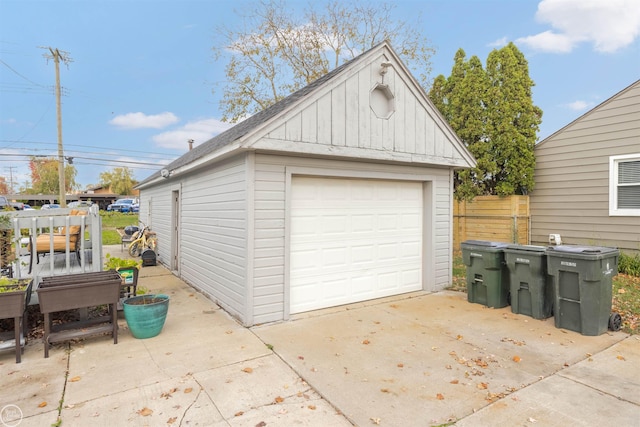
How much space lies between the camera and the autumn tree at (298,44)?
51.0 ft

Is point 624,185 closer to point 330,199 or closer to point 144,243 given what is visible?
point 330,199

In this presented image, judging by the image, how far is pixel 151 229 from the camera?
476 inches

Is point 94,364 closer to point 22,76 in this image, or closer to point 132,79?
point 132,79

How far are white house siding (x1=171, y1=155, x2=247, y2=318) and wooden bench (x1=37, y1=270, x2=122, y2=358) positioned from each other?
1.53 meters

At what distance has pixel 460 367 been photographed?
3.47 metres

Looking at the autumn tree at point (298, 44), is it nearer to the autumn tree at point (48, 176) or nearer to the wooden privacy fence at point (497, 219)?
the wooden privacy fence at point (497, 219)

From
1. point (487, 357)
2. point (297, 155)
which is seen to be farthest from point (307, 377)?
point (297, 155)

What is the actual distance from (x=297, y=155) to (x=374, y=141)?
137 centimetres

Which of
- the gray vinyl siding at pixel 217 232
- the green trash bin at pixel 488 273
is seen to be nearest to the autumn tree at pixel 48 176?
the gray vinyl siding at pixel 217 232

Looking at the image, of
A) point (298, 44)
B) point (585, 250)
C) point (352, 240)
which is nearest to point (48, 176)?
point (298, 44)

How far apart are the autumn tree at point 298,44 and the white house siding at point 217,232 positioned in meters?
10.3

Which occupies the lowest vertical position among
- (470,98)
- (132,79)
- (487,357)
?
(487,357)

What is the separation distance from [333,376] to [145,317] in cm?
241

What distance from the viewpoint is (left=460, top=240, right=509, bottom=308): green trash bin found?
546 centimetres
